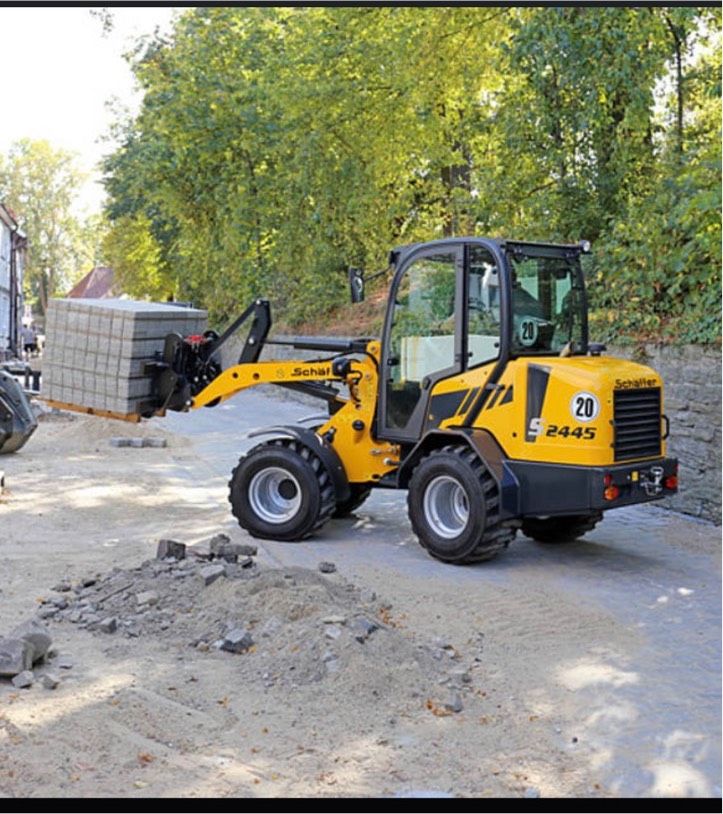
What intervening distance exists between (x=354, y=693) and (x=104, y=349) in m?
5.59

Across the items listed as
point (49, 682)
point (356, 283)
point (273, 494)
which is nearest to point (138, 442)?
point (273, 494)

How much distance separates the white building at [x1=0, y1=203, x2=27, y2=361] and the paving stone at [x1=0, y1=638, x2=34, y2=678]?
92.6 feet

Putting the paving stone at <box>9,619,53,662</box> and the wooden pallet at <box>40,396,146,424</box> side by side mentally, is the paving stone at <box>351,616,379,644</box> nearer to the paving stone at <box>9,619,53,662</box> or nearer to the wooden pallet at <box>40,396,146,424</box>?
the paving stone at <box>9,619,53,662</box>

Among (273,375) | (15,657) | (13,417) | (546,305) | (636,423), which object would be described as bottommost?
(15,657)

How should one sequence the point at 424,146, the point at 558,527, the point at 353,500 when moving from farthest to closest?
the point at 424,146 < the point at 353,500 < the point at 558,527

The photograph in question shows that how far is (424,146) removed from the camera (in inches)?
771

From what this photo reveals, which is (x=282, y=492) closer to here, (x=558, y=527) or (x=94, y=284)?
(x=558, y=527)

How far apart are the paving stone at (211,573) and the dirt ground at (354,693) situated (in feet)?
0.26

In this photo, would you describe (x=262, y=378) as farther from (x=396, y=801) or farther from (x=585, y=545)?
(x=396, y=801)

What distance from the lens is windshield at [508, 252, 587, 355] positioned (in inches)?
341

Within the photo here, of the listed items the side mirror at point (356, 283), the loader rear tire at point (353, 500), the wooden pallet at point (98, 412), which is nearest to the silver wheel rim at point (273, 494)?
the loader rear tire at point (353, 500)

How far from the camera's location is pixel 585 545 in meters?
9.41

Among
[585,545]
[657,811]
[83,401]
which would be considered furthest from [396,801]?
[83,401]

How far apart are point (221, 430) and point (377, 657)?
1373cm
